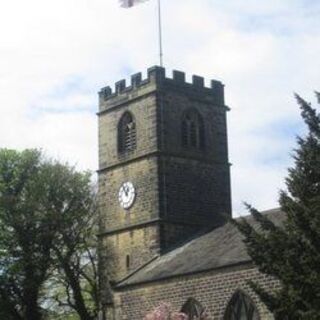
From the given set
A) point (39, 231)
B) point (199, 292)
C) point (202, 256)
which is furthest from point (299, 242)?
point (39, 231)

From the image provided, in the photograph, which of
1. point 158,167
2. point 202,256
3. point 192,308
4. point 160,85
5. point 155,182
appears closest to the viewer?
point 192,308

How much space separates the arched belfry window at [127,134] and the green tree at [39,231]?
14.7ft

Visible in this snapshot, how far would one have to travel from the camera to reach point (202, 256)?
3684 cm

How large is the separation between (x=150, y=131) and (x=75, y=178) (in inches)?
272

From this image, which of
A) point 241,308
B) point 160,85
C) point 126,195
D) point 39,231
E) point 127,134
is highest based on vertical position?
point 160,85

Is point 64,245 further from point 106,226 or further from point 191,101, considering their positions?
point 191,101

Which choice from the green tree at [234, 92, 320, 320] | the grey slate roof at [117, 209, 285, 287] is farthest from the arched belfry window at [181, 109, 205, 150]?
the green tree at [234, 92, 320, 320]

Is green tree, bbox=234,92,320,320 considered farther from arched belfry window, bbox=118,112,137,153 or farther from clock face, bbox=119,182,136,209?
arched belfry window, bbox=118,112,137,153

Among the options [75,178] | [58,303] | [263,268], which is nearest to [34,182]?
[75,178]

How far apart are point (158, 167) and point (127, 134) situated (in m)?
3.27

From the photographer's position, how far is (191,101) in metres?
45.4

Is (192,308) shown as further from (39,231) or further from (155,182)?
(39,231)

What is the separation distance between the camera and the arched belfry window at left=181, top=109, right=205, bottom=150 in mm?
44781

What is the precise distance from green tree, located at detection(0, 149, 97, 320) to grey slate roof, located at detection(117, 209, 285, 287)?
7.41 meters
